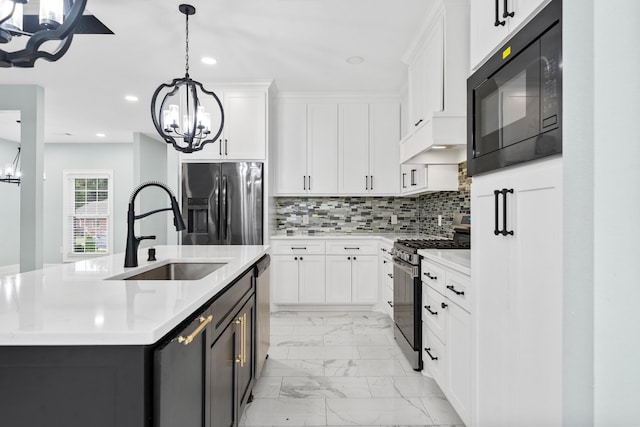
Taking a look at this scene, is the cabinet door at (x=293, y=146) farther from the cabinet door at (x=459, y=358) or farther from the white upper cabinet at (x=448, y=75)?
the cabinet door at (x=459, y=358)

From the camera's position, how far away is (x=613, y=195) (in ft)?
1.68

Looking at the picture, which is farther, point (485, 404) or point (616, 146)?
point (485, 404)

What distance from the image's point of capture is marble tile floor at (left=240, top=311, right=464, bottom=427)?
2.03m

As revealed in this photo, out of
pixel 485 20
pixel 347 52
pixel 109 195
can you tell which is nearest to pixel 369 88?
pixel 347 52

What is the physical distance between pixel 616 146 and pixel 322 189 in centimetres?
404

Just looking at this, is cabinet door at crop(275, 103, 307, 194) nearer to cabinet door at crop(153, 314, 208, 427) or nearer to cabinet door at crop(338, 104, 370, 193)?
cabinet door at crop(338, 104, 370, 193)

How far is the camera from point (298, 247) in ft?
14.1

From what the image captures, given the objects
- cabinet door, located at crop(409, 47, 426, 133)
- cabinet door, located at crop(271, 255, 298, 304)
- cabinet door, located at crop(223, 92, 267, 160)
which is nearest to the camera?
cabinet door, located at crop(409, 47, 426, 133)

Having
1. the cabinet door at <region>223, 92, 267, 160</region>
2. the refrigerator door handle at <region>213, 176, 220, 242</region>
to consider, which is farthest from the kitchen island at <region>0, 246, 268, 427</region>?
the cabinet door at <region>223, 92, 267, 160</region>

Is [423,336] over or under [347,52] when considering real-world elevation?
under

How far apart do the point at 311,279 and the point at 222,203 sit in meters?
1.39

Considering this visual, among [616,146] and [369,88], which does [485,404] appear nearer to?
[616,146]

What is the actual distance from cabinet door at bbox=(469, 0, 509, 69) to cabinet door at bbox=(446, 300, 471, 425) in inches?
48.7

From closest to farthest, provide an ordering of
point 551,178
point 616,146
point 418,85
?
1. point 616,146
2. point 551,178
3. point 418,85
